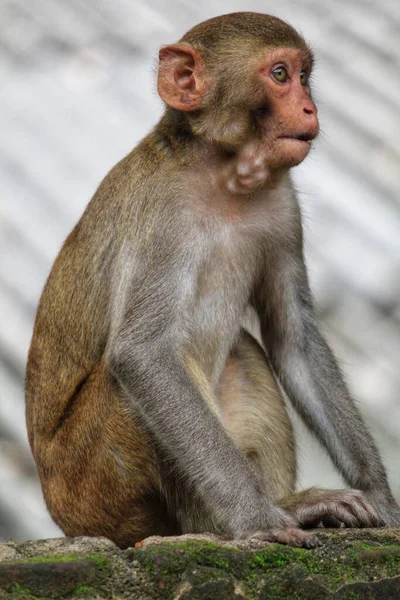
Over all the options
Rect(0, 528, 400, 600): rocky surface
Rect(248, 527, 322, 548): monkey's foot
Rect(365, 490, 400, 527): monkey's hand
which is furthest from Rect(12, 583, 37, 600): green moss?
Rect(365, 490, 400, 527): monkey's hand

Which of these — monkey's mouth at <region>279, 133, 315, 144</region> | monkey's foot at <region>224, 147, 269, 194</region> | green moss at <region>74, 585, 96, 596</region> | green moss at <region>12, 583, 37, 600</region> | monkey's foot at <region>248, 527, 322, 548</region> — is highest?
monkey's mouth at <region>279, 133, 315, 144</region>

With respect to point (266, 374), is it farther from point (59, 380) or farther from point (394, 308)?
point (394, 308)

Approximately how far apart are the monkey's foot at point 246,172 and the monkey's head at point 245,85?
0.24 feet

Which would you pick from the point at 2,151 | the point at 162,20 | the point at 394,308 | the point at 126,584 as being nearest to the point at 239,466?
the point at 126,584

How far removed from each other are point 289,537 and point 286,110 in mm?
1865

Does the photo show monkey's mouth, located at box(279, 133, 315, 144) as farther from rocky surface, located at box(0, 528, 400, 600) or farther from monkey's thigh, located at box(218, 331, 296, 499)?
rocky surface, located at box(0, 528, 400, 600)

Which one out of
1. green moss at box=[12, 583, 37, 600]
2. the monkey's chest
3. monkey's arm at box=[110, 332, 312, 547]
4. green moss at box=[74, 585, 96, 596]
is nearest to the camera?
green moss at box=[12, 583, 37, 600]

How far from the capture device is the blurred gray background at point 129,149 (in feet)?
27.1

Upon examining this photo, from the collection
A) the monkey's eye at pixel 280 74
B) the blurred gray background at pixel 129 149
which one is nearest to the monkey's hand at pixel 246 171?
the monkey's eye at pixel 280 74

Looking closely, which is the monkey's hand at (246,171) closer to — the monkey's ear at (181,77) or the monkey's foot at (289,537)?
the monkey's ear at (181,77)

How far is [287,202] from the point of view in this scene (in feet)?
20.3

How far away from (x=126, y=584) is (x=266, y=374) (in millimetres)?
2208

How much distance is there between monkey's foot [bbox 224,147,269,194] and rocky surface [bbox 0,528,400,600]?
1.89 metres

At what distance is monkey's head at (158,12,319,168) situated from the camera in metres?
5.59
